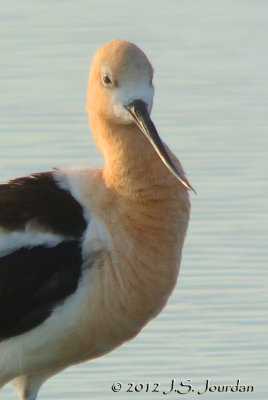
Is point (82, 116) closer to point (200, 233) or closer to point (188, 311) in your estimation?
point (200, 233)

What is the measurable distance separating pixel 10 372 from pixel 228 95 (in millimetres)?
6807

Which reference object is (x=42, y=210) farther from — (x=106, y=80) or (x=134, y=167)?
(x=106, y=80)

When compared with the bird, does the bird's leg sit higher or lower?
lower

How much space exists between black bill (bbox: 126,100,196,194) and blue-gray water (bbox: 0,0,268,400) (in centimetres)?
189

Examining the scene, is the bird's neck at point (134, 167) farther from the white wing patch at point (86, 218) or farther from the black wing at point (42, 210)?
the black wing at point (42, 210)

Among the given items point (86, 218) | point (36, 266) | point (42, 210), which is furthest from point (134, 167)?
point (36, 266)

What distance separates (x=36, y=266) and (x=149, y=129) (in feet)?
3.30

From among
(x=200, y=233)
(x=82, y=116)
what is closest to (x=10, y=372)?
(x=200, y=233)

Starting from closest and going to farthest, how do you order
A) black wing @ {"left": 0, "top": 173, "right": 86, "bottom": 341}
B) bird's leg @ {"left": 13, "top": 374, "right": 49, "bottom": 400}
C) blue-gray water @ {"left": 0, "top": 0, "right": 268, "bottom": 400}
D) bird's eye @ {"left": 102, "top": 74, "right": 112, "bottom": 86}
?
black wing @ {"left": 0, "top": 173, "right": 86, "bottom": 341}
bird's eye @ {"left": 102, "top": 74, "right": 112, "bottom": 86}
bird's leg @ {"left": 13, "top": 374, "right": 49, "bottom": 400}
blue-gray water @ {"left": 0, "top": 0, "right": 268, "bottom": 400}

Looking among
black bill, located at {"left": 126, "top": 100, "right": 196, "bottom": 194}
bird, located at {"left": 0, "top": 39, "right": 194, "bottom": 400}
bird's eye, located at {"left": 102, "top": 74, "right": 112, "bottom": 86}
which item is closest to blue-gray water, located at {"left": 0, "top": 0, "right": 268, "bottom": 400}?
bird, located at {"left": 0, "top": 39, "right": 194, "bottom": 400}

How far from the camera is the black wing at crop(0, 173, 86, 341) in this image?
10.3 m

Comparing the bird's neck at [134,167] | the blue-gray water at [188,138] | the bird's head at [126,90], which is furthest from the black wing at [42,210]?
the blue-gray water at [188,138]

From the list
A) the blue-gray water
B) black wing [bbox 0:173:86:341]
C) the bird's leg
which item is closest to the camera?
black wing [bbox 0:173:86:341]

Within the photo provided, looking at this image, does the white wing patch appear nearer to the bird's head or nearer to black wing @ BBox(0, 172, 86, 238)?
black wing @ BBox(0, 172, 86, 238)
